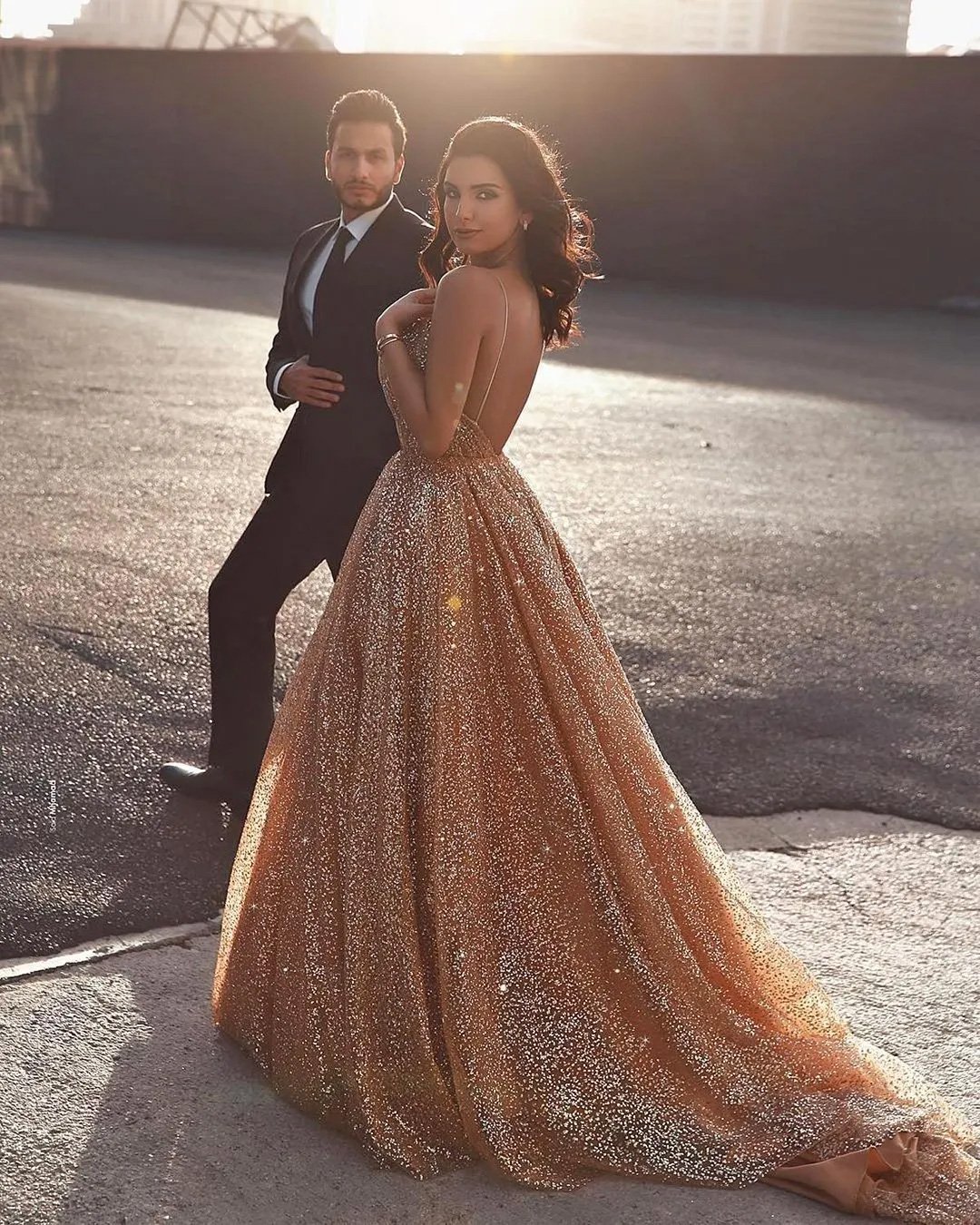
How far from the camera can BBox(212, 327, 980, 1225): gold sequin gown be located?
2846 millimetres

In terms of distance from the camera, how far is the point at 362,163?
4.07 meters

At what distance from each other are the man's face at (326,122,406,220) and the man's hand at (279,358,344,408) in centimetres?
42

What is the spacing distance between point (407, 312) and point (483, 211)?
0.81ft

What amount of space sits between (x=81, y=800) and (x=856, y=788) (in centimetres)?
236

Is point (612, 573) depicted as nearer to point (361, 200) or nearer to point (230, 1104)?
point (361, 200)

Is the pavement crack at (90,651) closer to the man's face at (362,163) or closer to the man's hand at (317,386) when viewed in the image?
the man's hand at (317,386)

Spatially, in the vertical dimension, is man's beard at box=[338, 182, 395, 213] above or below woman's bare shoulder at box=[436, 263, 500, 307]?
above

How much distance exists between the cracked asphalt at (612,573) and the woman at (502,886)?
1006 millimetres

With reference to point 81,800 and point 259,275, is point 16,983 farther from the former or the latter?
point 259,275

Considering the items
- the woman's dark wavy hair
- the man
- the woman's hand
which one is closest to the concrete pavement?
the man

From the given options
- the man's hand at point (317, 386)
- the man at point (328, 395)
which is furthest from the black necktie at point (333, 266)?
the man's hand at point (317, 386)

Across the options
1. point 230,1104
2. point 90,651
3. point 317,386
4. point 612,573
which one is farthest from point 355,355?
point 612,573

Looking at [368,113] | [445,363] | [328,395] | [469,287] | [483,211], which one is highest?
[368,113]

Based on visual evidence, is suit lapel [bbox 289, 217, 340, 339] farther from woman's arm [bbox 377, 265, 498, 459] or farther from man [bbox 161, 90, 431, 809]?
woman's arm [bbox 377, 265, 498, 459]
